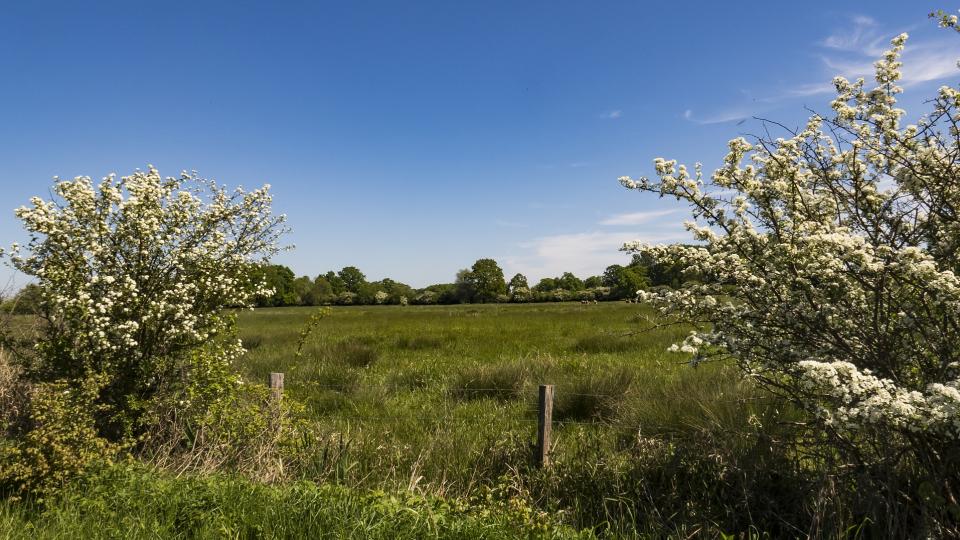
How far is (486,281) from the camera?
99812mm

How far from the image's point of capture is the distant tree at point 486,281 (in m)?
91.5

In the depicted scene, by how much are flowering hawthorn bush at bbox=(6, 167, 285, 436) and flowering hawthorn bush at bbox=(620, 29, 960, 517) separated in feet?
18.6

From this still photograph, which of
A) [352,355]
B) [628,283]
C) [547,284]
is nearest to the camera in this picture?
[352,355]

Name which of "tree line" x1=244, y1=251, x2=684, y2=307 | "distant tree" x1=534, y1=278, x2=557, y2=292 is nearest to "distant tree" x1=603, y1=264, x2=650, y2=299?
"tree line" x1=244, y1=251, x2=684, y2=307

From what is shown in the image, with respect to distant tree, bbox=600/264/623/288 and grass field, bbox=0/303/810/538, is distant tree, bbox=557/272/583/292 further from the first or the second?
grass field, bbox=0/303/810/538

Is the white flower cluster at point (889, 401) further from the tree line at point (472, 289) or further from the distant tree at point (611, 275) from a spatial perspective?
the distant tree at point (611, 275)

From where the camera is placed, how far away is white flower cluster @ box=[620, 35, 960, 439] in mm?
3824

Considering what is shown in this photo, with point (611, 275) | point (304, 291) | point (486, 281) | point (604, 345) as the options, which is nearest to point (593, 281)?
point (611, 275)

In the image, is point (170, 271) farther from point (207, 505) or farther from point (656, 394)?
point (656, 394)

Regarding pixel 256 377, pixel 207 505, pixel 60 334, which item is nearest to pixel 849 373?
pixel 207 505

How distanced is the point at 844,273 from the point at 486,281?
95.7 m

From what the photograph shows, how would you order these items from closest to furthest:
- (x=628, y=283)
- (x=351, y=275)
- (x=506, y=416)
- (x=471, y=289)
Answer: (x=506, y=416), (x=628, y=283), (x=471, y=289), (x=351, y=275)

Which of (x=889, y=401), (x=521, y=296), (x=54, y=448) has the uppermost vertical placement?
(x=521, y=296)

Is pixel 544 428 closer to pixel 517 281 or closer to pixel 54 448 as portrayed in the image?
pixel 54 448
